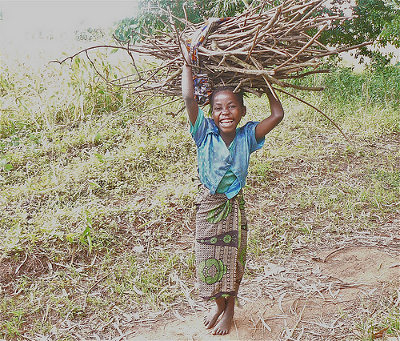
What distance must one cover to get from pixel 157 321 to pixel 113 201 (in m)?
1.55

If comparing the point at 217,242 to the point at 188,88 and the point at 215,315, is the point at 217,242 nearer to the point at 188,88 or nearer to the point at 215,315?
the point at 215,315

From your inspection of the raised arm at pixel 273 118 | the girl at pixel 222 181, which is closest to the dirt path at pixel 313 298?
the girl at pixel 222 181

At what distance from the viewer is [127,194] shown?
435 centimetres

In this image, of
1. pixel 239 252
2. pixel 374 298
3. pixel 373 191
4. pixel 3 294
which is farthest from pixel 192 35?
pixel 373 191

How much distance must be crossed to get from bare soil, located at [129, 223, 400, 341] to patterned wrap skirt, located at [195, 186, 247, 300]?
347 millimetres

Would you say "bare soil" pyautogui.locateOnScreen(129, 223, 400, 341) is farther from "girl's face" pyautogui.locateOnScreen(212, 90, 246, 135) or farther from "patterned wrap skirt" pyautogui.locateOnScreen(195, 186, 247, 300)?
"girl's face" pyautogui.locateOnScreen(212, 90, 246, 135)

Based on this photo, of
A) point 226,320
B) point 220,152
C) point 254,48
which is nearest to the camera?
point 254,48

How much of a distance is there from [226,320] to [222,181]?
856 millimetres

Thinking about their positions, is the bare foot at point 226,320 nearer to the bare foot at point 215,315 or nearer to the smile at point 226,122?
the bare foot at point 215,315

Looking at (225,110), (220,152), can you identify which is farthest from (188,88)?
(220,152)

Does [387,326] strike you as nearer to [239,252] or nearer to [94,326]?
[239,252]

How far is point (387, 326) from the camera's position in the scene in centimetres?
246

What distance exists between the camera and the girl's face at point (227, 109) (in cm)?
236

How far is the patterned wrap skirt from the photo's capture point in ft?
8.19
